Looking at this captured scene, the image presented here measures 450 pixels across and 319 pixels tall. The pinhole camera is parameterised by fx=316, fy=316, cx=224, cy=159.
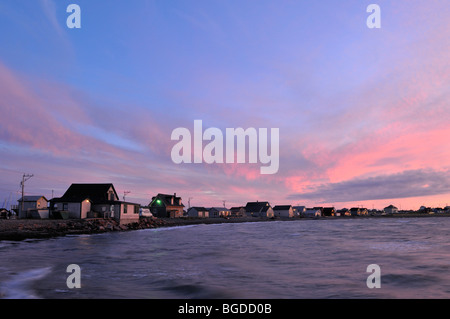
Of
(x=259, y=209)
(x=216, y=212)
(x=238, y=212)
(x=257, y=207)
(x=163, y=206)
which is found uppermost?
(x=163, y=206)

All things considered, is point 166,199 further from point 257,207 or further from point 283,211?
point 283,211

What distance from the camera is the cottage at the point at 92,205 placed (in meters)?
56.5

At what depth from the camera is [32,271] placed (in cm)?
1716

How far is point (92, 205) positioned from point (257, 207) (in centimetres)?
10652

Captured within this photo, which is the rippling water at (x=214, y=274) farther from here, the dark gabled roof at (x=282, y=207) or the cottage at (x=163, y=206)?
the dark gabled roof at (x=282, y=207)

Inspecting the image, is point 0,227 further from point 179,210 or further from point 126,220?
point 179,210

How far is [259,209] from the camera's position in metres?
156

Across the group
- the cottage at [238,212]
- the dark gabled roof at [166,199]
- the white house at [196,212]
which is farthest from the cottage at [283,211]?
the dark gabled roof at [166,199]

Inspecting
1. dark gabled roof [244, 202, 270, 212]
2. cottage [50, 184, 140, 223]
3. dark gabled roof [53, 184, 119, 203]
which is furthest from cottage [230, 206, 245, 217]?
dark gabled roof [53, 184, 119, 203]

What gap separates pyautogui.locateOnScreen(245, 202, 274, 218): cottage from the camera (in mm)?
155125
